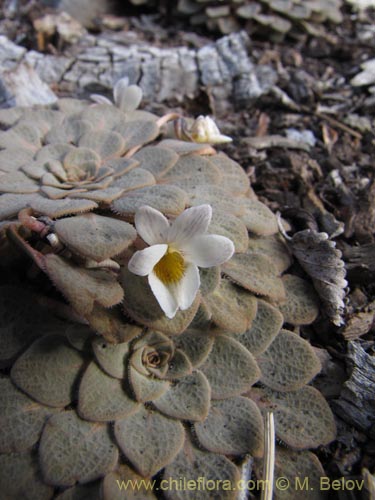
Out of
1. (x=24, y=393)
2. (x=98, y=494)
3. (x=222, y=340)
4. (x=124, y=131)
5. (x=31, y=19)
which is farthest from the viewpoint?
(x=31, y=19)

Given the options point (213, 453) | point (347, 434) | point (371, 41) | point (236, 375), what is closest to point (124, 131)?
point (236, 375)

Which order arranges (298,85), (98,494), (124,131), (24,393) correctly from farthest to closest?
1. (298,85)
2. (124,131)
3. (24,393)
4. (98,494)

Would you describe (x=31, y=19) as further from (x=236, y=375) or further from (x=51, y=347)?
(x=236, y=375)

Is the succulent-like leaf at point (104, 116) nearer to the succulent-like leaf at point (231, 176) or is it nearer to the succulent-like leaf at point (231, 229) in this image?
the succulent-like leaf at point (231, 176)

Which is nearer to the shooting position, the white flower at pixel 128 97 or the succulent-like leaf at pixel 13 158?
the succulent-like leaf at pixel 13 158

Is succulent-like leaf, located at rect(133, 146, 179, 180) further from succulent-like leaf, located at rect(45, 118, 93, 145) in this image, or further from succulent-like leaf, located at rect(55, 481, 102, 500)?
succulent-like leaf, located at rect(55, 481, 102, 500)

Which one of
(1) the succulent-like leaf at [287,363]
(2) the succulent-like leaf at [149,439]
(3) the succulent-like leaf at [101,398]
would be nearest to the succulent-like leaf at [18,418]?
(3) the succulent-like leaf at [101,398]

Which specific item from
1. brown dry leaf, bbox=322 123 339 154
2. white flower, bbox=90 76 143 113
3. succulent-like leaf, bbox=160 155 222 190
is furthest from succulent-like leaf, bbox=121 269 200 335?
brown dry leaf, bbox=322 123 339 154
